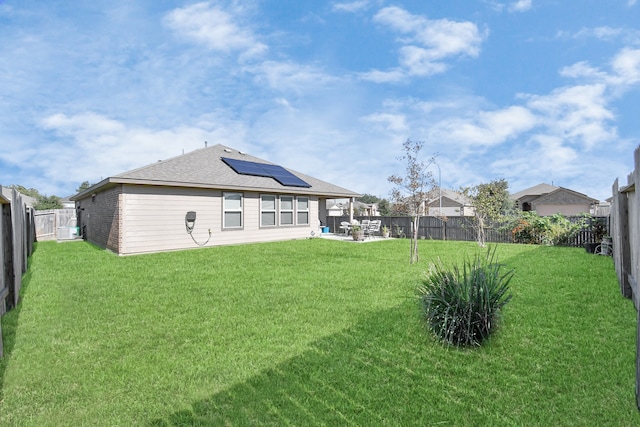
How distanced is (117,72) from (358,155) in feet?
48.5

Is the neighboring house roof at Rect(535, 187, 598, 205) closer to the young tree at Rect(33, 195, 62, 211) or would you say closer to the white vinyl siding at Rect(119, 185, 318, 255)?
the white vinyl siding at Rect(119, 185, 318, 255)

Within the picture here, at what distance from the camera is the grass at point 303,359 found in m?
2.35

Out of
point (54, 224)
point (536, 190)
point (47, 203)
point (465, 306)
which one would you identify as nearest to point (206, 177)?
point (465, 306)

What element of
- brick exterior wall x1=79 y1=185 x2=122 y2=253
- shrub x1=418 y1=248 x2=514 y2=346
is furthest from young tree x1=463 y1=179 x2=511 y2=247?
brick exterior wall x1=79 y1=185 x2=122 y2=253

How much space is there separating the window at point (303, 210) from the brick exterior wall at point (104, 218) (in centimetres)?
759

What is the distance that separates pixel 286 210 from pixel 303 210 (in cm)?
107

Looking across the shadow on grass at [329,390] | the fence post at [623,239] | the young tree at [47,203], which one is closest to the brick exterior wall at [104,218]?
the shadow on grass at [329,390]

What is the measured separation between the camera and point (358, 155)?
2283 centimetres

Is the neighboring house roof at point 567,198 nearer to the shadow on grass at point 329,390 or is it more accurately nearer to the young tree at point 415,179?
the young tree at point 415,179

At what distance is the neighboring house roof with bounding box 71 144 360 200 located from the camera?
1109cm

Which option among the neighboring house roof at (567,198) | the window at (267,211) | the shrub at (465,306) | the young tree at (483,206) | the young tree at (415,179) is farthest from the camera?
the neighboring house roof at (567,198)

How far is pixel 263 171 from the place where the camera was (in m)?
15.6

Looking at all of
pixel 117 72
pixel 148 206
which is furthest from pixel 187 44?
pixel 148 206

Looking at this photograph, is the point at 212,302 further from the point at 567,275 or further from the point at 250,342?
the point at 567,275
